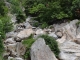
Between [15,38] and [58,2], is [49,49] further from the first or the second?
[58,2]

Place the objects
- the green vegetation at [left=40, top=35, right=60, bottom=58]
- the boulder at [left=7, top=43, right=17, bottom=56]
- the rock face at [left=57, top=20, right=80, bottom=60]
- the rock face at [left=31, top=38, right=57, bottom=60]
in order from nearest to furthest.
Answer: the rock face at [left=31, top=38, right=57, bottom=60] < the green vegetation at [left=40, top=35, right=60, bottom=58] < the boulder at [left=7, top=43, right=17, bottom=56] < the rock face at [left=57, top=20, right=80, bottom=60]

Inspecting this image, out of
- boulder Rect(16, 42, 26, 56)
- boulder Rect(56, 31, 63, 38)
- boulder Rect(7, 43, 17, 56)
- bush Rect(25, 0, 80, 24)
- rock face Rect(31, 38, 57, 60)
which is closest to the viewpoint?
rock face Rect(31, 38, 57, 60)

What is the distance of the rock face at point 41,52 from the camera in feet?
52.6

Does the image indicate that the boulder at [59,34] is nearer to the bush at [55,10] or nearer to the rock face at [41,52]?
the bush at [55,10]

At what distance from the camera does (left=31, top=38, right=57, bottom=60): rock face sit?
16.0 meters

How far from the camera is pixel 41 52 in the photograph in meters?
16.2

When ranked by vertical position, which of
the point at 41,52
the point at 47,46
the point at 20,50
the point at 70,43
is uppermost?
the point at 47,46

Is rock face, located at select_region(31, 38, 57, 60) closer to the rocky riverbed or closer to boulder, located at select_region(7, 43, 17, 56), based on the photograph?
the rocky riverbed

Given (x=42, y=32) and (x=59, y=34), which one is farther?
(x=42, y=32)

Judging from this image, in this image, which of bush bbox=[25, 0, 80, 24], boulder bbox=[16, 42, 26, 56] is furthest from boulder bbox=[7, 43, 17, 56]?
bush bbox=[25, 0, 80, 24]

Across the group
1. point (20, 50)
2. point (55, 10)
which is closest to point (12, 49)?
point (20, 50)

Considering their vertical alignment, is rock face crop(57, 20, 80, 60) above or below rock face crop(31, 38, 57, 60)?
below

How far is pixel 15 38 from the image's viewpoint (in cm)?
2173

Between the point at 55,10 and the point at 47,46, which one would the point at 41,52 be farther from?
the point at 55,10
